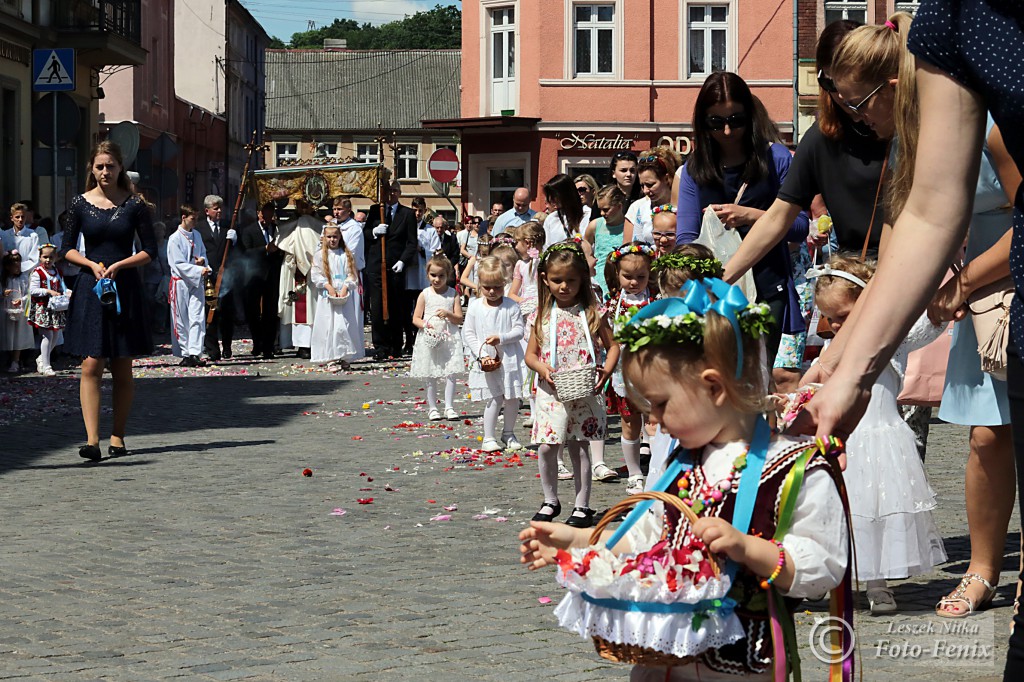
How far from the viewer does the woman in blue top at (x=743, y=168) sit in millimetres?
7098

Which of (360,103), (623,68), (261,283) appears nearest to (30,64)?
(261,283)

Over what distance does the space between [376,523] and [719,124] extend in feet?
8.88

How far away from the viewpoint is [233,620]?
5.98 meters

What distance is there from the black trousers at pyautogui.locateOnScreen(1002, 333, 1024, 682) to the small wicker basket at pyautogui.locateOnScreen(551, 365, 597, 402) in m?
5.60

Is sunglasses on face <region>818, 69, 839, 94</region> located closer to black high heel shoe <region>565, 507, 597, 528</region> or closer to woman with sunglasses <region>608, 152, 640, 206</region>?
black high heel shoe <region>565, 507, 597, 528</region>

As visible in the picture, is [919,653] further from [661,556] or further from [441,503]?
[441,503]

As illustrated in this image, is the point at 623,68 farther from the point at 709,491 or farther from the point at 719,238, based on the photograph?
the point at 709,491

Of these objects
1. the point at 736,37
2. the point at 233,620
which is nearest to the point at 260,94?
the point at 736,37

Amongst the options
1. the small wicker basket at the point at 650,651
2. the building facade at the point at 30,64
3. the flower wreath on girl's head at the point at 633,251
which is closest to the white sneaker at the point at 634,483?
the flower wreath on girl's head at the point at 633,251

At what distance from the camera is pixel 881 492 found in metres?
5.98

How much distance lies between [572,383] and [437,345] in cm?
560

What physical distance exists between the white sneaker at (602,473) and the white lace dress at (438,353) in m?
4.11

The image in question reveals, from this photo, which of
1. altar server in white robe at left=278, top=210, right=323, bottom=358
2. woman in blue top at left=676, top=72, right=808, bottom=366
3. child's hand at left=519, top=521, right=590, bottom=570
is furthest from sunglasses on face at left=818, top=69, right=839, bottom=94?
altar server in white robe at left=278, top=210, right=323, bottom=358

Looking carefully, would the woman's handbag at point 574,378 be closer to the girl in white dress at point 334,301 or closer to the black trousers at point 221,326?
the girl in white dress at point 334,301
